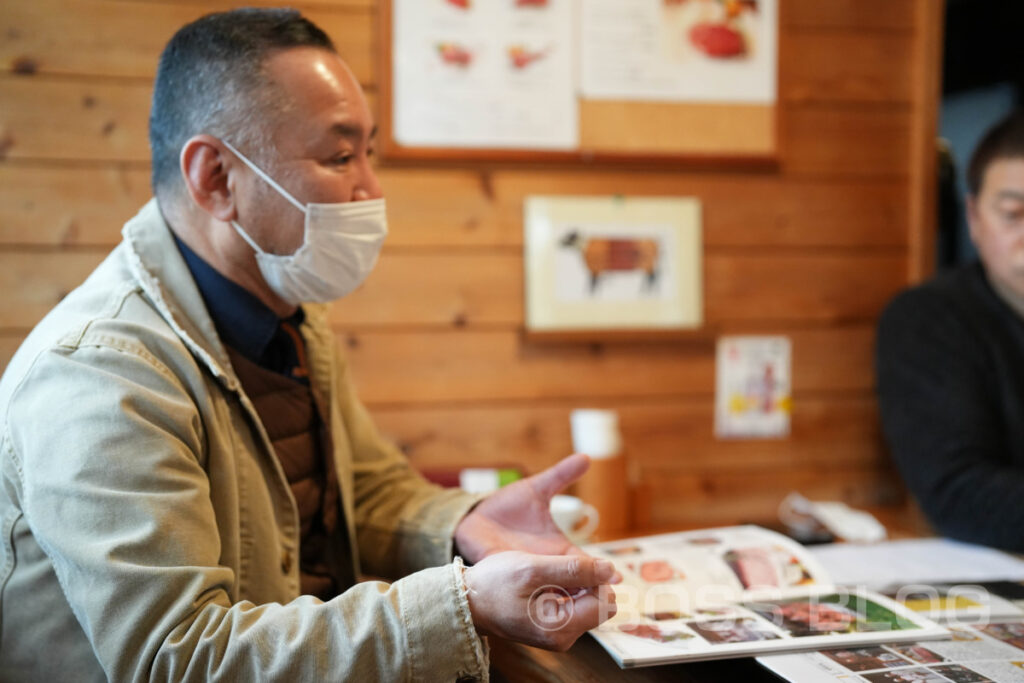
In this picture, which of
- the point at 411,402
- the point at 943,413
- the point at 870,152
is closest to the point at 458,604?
the point at 411,402

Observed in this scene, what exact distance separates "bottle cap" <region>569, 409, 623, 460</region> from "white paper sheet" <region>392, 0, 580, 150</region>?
0.52 m

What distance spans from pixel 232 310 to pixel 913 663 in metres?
0.86

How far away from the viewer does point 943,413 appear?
5.32ft

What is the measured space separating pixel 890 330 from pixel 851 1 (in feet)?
2.23

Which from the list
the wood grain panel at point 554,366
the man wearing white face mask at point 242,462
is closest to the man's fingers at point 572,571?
the man wearing white face mask at point 242,462

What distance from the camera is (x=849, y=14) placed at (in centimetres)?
184

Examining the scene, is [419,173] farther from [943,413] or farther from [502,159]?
[943,413]

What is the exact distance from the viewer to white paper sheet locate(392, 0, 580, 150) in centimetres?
162

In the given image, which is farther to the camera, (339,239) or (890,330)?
(890,330)

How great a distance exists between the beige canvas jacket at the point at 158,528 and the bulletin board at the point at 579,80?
660 mm

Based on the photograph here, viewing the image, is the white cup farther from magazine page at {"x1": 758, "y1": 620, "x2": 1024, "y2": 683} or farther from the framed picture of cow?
magazine page at {"x1": 758, "y1": 620, "x2": 1024, "y2": 683}

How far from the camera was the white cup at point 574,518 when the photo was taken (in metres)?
1.38

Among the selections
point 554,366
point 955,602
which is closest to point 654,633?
point 955,602

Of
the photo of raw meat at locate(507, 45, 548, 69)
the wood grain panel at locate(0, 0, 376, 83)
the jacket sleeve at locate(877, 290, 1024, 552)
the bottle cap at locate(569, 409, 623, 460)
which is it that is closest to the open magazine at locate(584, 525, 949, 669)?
the bottle cap at locate(569, 409, 623, 460)
